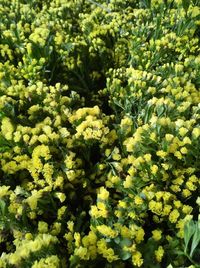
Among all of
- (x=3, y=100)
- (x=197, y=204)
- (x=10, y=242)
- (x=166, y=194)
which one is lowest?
(x=10, y=242)

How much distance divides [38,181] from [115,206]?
0.54 metres

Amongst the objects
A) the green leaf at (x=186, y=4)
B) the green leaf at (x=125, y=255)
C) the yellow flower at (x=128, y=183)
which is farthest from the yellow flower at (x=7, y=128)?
the green leaf at (x=186, y=4)

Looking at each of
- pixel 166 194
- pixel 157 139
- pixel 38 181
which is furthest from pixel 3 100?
pixel 166 194

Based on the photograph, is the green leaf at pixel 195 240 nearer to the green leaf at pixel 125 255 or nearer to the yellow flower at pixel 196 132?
the green leaf at pixel 125 255

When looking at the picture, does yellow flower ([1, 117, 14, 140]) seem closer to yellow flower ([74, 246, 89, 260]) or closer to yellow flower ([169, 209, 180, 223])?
yellow flower ([74, 246, 89, 260])

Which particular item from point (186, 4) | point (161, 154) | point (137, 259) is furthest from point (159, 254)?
point (186, 4)

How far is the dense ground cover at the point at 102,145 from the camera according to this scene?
2.16m

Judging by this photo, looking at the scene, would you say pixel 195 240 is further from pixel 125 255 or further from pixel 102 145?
pixel 102 145

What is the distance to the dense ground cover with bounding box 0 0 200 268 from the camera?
216 cm

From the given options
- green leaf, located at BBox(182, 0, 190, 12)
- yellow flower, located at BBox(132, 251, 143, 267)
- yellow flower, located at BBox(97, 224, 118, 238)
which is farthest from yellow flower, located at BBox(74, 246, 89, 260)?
green leaf, located at BBox(182, 0, 190, 12)

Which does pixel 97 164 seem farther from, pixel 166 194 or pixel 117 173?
pixel 166 194

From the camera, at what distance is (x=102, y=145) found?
8.98 ft

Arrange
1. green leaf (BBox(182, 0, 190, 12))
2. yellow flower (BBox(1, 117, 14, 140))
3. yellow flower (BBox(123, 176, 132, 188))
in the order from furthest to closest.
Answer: green leaf (BBox(182, 0, 190, 12)) < yellow flower (BBox(1, 117, 14, 140)) < yellow flower (BBox(123, 176, 132, 188))

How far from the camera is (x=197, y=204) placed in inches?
96.7
